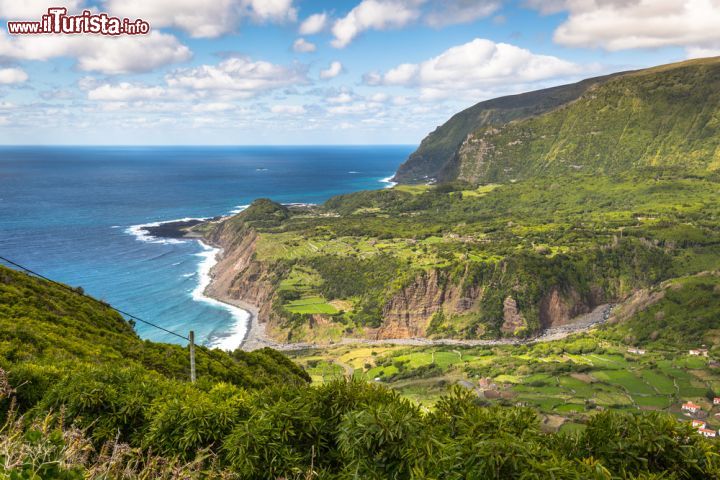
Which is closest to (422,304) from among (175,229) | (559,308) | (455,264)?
(455,264)

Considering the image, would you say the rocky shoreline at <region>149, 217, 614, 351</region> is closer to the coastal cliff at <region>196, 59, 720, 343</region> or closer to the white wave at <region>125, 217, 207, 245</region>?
the coastal cliff at <region>196, 59, 720, 343</region>

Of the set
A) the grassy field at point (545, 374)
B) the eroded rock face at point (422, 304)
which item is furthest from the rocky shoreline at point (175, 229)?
the grassy field at point (545, 374)

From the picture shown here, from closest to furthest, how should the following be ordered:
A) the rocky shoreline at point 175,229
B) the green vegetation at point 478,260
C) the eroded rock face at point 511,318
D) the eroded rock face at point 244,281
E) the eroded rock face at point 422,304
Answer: the eroded rock face at point 511,318, the eroded rock face at point 422,304, the green vegetation at point 478,260, the eroded rock face at point 244,281, the rocky shoreline at point 175,229

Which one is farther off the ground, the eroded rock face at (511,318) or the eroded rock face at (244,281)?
the eroded rock face at (244,281)

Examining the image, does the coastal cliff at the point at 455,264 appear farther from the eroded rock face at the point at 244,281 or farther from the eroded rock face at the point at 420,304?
the eroded rock face at the point at 244,281

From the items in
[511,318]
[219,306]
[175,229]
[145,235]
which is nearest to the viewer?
[511,318]

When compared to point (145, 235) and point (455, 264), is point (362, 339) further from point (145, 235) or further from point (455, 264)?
point (145, 235)

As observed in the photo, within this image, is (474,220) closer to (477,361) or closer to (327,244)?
(327,244)
